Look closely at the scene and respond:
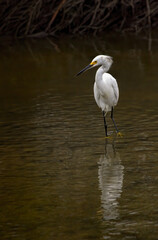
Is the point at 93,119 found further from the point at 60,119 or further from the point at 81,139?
the point at 81,139

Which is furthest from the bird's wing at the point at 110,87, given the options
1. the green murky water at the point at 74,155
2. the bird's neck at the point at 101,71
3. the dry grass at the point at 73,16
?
the dry grass at the point at 73,16

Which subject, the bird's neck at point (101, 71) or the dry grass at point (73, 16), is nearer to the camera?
the bird's neck at point (101, 71)

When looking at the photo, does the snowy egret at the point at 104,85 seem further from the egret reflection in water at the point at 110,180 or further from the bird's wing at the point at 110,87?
the egret reflection in water at the point at 110,180

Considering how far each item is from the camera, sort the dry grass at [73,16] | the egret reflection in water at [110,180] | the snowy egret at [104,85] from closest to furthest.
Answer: the egret reflection in water at [110,180], the snowy egret at [104,85], the dry grass at [73,16]

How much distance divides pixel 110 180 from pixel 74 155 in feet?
2.59

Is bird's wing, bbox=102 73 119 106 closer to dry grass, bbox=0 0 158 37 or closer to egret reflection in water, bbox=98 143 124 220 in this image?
egret reflection in water, bbox=98 143 124 220

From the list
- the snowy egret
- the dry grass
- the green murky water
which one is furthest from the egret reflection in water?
the dry grass

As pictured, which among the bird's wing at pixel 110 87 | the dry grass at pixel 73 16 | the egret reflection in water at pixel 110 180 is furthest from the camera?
the dry grass at pixel 73 16

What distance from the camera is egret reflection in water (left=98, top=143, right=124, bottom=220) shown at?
426 cm

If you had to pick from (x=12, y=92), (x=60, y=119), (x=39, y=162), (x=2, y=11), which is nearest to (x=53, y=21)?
(x=2, y=11)

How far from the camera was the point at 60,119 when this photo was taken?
6.82 metres

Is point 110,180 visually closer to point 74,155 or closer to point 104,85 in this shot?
point 74,155

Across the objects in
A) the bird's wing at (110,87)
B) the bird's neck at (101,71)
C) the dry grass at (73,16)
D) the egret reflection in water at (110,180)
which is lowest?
the egret reflection in water at (110,180)

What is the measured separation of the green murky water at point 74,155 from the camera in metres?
4.06
